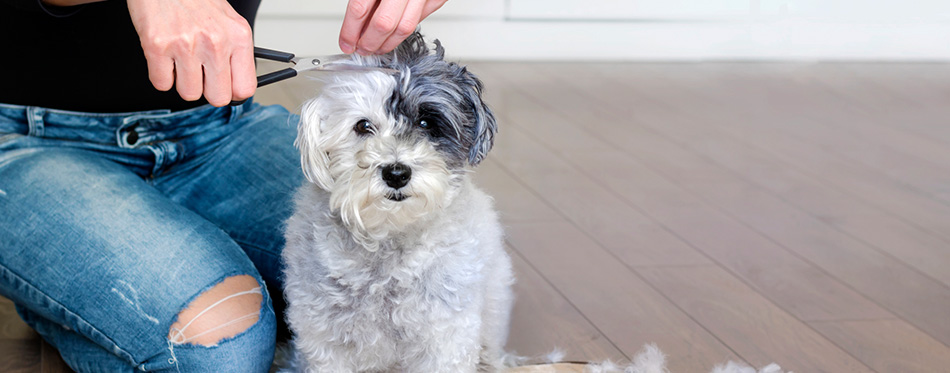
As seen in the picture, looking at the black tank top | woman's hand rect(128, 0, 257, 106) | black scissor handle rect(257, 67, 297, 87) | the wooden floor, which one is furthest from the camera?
the wooden floor

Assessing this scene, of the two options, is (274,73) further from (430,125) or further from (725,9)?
(725,9)

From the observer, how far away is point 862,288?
5.53 feet

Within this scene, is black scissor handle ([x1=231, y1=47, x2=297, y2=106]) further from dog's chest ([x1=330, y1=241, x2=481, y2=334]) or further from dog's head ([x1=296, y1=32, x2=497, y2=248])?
dog's chest ([x1=330, y1=241, x2=481, y2=334])

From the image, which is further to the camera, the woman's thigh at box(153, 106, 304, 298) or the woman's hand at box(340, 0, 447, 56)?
the woman's thigh at box(153, 106, 304, 298)

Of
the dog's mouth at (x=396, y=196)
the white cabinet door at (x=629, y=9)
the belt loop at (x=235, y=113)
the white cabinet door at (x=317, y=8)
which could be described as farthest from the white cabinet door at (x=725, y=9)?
the dog's mouth at (x=396, y=196)

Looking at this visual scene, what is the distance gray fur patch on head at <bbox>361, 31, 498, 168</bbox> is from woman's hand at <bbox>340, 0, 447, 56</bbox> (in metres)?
0.02

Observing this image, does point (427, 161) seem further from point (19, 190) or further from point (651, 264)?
point (651, 264)

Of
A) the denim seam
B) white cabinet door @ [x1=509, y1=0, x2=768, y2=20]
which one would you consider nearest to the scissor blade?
the denim seam

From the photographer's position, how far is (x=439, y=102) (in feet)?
3.20

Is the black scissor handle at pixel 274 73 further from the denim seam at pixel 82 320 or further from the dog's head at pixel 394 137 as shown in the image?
the denim seam at pixel 82 320

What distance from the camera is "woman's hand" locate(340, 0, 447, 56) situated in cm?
96

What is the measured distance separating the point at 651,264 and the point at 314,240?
92cm

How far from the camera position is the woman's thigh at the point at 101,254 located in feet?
3.68

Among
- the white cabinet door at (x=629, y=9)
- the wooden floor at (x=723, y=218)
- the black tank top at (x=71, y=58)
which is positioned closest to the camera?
the black tank top at (x=71, y=58)
